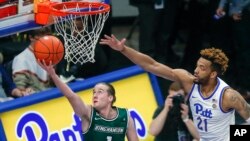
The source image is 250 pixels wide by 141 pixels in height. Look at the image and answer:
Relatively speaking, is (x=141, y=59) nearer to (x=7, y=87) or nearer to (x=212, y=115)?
(x=212, y=115)

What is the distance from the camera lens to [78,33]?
8875 mm

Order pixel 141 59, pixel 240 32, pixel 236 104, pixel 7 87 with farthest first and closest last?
1. pixel 240 32
2. pixel 7 87
3. pixel 236 104
4. pixel 141 59

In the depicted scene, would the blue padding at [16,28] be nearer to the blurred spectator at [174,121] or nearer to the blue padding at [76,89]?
the blue padding at [76,89]

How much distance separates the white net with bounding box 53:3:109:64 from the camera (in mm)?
8539

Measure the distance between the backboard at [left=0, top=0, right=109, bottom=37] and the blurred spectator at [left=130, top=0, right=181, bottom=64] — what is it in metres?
3.58

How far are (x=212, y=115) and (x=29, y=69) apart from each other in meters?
2.22

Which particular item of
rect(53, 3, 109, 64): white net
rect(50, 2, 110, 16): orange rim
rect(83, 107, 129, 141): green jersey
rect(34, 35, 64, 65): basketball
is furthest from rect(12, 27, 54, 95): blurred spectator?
rect(83, 107, 129, 141): green jersey

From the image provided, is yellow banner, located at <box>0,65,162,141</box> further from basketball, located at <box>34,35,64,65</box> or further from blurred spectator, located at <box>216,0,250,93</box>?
blurred spectator, located at <box>216,0,250,93</box>

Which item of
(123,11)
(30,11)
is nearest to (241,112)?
(30,11)

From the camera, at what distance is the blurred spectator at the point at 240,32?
11.3 metres

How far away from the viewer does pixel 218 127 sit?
8.59m

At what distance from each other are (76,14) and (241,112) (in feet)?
6.36

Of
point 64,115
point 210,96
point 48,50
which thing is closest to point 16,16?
point 48,50

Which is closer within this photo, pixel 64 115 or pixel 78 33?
pixel 78 33
